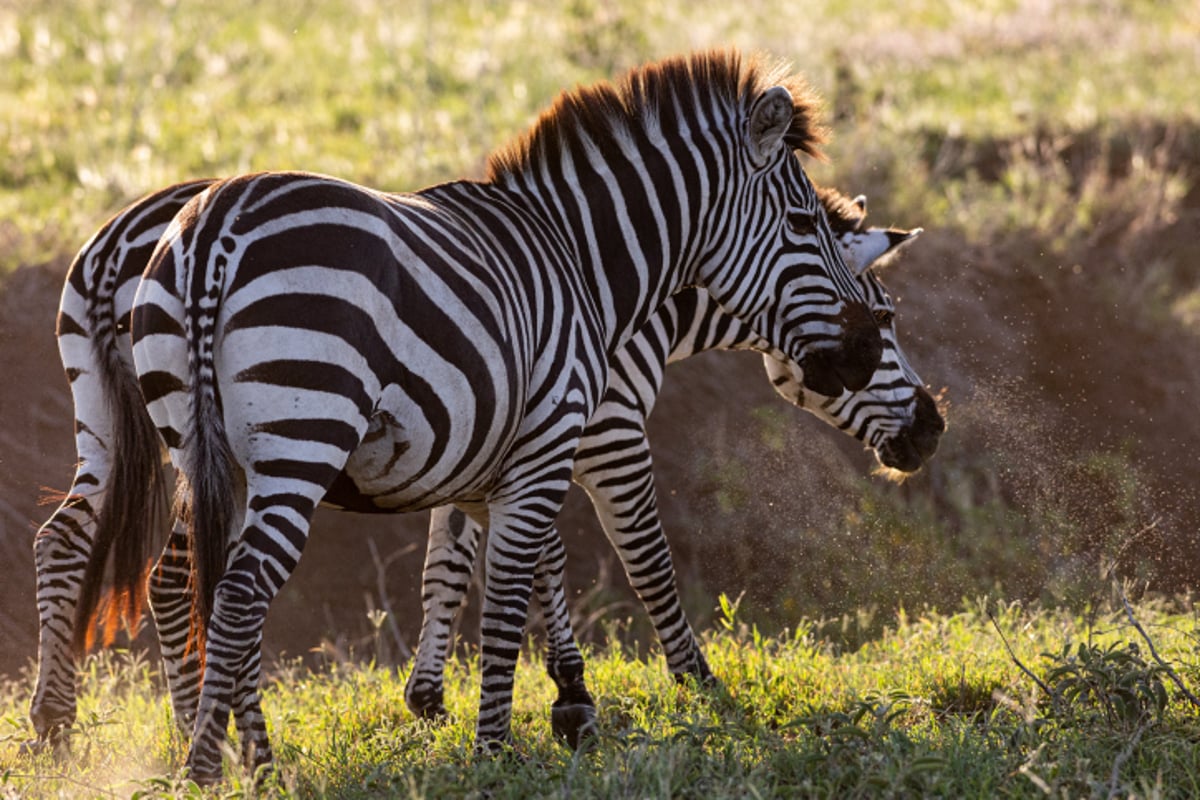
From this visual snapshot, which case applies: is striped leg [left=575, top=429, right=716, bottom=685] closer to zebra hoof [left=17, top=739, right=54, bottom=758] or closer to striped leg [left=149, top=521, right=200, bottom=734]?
striped leg [left=149, top=521, right=200, bottom=734]

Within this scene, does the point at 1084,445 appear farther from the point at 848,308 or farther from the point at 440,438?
the point at 440,438

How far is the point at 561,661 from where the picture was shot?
5.39m

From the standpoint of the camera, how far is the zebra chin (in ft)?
20.8

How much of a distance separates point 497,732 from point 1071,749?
1909mm

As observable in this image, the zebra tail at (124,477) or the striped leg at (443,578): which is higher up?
the zebra tail at (124,477)

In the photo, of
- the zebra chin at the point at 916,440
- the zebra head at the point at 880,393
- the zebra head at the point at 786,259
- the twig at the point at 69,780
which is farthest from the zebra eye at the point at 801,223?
the twig at the point at 69,780

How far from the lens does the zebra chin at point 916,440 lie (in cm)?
634

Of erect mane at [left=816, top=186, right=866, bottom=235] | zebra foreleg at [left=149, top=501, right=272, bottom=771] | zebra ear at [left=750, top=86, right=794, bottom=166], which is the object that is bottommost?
zebra foreleg at [left=149, top=501, right=272, bottom=771]

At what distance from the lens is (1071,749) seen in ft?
13.5

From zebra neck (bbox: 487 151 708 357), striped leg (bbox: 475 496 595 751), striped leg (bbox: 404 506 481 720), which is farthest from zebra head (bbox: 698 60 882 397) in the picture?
striped leg (bbox: 404 506 481 720)

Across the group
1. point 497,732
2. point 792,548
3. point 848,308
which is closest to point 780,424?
point 792,548

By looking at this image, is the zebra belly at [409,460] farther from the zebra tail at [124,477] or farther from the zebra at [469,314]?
the zebra tail at [124,477]

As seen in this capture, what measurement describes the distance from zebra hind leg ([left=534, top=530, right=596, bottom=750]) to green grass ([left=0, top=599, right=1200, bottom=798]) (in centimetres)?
10

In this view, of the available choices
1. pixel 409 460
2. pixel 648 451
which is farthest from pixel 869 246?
pixel 409 460
